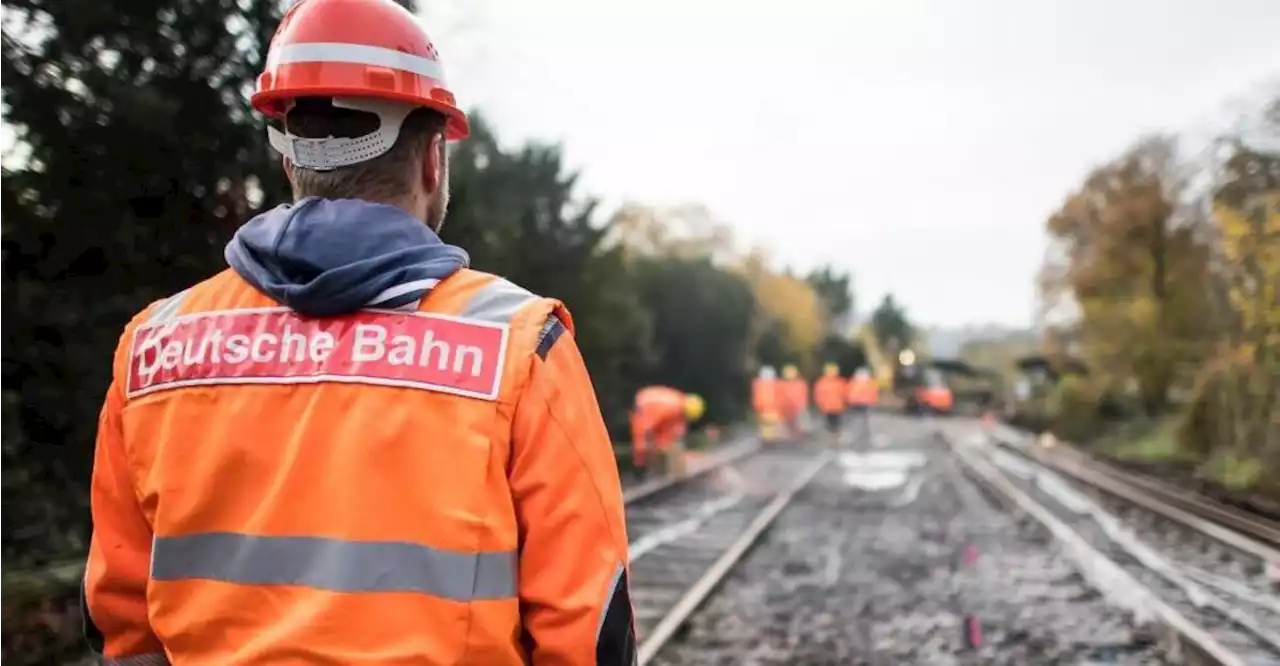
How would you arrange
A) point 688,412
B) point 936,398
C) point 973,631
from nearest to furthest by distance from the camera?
point 973,631 → point 688,412 → point 936,398

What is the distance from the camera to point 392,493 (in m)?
1.57

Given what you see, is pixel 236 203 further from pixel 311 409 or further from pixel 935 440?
pixel 935 440

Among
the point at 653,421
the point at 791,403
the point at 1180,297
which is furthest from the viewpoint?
the point at 791,403

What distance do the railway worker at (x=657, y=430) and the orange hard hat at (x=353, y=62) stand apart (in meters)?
16.0

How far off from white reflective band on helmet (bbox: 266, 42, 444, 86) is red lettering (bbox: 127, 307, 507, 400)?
0.38 m

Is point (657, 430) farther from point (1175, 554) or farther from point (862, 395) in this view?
point (862, 395)

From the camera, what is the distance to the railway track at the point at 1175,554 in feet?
24.4

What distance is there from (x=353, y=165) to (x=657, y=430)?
55.6 ft

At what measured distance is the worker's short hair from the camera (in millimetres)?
1754

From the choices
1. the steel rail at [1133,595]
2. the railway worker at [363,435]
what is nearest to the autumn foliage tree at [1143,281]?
the steel rail at [1133,595]

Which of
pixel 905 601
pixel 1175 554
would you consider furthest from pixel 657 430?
pixel 905 601

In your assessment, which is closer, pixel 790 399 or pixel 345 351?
pixel 345 351

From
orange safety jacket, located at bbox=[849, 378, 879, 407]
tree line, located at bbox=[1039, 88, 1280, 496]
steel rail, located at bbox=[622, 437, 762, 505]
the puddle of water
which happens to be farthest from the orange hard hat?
orange safety jacket, located at bbox=[849, 378, 879, 407]

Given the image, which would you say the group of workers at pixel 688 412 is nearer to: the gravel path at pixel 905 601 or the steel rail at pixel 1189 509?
the gravel path at pixel 905 601
